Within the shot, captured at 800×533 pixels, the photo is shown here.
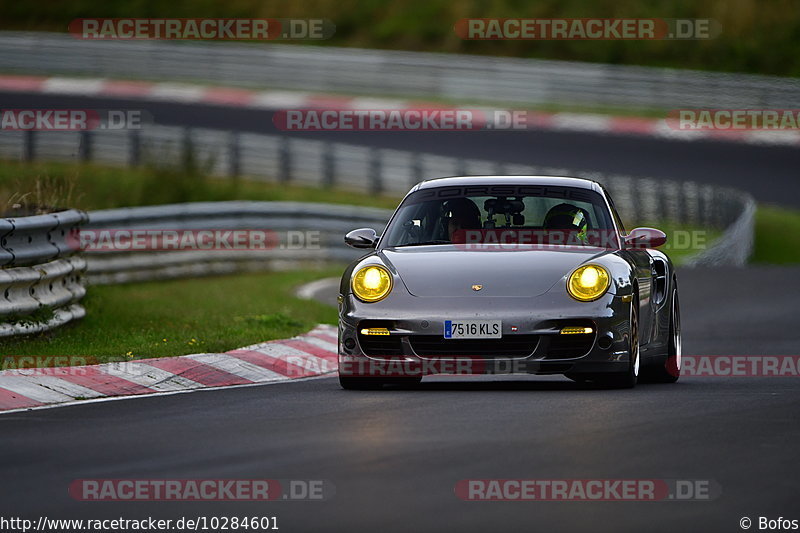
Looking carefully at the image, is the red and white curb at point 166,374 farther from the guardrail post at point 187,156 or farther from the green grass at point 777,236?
the green grass at point 777,236

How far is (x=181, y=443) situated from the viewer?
24.9 ft

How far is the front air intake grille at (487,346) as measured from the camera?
380 inches

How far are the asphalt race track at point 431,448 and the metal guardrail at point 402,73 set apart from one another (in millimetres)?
25774

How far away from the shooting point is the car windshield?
10523 mm

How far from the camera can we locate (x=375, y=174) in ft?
101

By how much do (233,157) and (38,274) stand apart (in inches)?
729

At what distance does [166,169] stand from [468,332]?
16.9 m

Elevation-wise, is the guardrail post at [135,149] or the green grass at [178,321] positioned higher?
the guardrail post at [135,149]

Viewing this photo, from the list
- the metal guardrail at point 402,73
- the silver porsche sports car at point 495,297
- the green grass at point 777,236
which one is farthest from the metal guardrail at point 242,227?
the metal guardrail at point 402,73

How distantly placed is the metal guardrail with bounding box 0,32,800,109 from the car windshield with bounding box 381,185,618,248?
84.3 feet

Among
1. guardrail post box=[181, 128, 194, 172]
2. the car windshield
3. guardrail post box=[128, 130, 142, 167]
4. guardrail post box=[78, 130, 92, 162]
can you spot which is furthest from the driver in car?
guardrail post box=[78, 130, 92, 162]

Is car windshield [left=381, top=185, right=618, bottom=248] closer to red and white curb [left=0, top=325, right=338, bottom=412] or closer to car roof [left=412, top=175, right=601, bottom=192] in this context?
car roof [left=412, top=175, right=601, bottom=192]

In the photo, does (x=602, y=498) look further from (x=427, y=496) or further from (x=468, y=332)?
(x=468, y=332)

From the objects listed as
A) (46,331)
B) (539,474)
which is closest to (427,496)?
(539,474)
